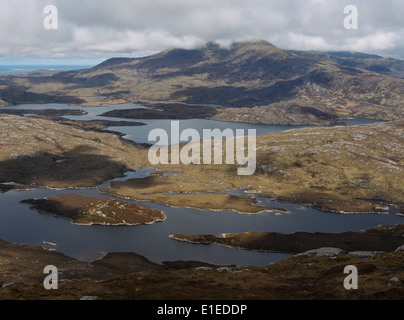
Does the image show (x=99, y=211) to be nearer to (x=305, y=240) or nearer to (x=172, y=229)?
(x=172, y=229)
